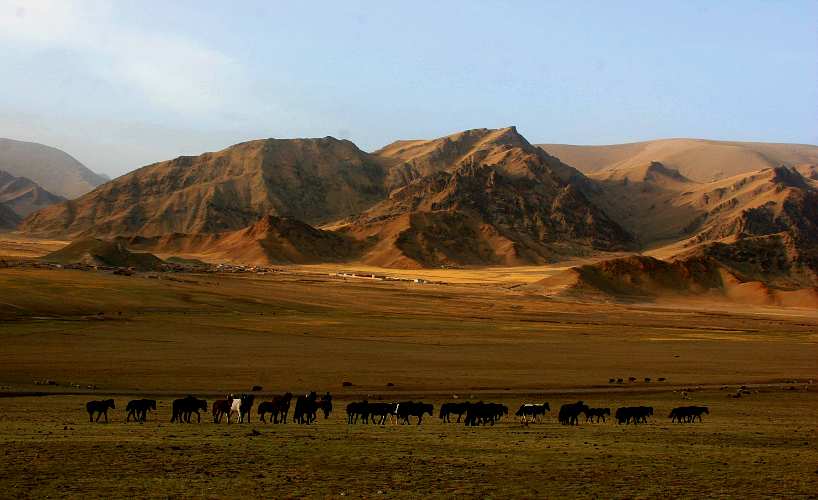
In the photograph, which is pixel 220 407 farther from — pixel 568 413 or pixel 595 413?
pixel 595 413

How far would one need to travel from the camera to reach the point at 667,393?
143 ft

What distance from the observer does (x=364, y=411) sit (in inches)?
1180

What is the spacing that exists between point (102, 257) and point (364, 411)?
153m

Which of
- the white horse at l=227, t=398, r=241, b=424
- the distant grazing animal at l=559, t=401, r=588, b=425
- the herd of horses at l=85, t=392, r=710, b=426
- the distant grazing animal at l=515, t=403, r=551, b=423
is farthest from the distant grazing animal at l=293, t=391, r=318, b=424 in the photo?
the distant grazing animal at l=559, t=401, r=588, b=425

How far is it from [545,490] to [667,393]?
29.1 metres

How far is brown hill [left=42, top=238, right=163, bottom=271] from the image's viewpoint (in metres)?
166

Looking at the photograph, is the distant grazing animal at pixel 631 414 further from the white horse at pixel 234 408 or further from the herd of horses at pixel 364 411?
the white horse at pixel 234 408

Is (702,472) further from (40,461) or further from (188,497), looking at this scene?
→ (40,461)

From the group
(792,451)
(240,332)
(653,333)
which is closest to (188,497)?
(792,451)

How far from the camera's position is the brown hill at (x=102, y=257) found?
166 m

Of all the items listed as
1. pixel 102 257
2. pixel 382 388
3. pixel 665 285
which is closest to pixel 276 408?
pixel 382 388

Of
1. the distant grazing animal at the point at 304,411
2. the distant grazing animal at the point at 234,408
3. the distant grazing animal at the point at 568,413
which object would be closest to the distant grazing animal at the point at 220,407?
Result: the distant grazing animal at the point at 234,408

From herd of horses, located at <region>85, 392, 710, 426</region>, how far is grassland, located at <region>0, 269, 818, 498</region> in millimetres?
744

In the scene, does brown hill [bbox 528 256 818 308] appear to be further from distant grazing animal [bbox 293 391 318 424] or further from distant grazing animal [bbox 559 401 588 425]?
distant grazing animal [bbox 293 391 318 424]
